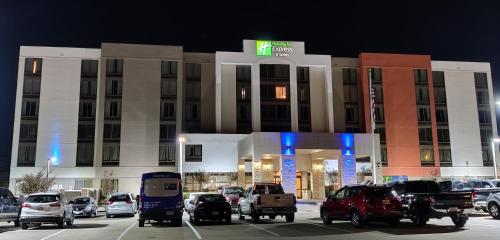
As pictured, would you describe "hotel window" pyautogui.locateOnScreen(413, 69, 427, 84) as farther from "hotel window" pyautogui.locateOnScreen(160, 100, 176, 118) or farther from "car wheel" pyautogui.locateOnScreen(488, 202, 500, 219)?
"car wheel" pyautogui.locateOnScreen(488, 202, 500, 219)

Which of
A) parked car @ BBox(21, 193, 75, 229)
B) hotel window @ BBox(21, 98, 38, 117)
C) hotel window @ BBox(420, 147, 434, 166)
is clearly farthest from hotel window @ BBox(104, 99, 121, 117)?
parked car @ BBox(21, 193, 75, 229)

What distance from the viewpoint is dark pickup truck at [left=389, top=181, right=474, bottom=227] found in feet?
65.1

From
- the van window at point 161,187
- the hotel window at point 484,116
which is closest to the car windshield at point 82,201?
the van window at point 161,187

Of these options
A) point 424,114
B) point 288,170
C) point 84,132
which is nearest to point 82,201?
point 288,170

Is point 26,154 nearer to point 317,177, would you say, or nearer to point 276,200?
point 317,177

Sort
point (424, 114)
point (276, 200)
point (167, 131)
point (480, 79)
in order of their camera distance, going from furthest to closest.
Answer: point (480, 79)
point (424, 114)
point (167, 131)
point (276, 200)

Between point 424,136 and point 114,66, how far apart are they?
1817 inches

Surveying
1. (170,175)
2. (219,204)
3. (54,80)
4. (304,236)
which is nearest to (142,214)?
(170,175)

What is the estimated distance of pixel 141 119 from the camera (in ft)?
219

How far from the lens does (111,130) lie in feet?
218

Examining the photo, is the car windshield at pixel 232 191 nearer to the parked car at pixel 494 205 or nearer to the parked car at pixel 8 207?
the parked car at pixel 8 207

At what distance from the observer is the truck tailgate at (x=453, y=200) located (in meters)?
19.9

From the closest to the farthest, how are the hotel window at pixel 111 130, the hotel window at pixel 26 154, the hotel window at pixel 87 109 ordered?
1. the hotel window at pixel 26 154
2. the hotel window at pixel 111 130
3. the hotel window at pixel 87 109

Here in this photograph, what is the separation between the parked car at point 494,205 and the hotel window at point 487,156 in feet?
178
